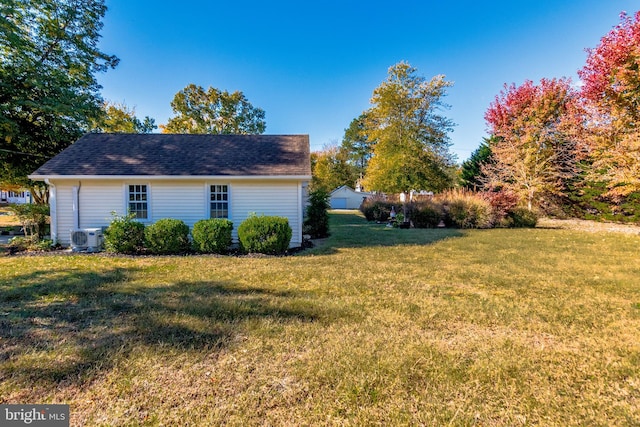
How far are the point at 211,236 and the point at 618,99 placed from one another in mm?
14703

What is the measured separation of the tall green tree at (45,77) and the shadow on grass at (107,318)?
1037cm

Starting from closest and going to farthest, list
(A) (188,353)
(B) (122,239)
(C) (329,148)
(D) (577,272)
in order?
(A) (188,353) < (D) (577,272) < (B) (122,239) < (C) (329,148)

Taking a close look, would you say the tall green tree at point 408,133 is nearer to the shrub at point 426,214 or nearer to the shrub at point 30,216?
the shrub at point 426,214

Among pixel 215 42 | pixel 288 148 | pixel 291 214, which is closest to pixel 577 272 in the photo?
pixel 291 214

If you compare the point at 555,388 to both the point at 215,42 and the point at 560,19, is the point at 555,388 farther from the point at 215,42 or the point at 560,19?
the point at 215,42

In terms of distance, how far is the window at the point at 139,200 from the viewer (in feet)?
29.5

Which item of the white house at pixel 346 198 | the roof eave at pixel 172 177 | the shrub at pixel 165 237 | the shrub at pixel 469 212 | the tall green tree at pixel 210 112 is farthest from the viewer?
the white house at pixel 346 198

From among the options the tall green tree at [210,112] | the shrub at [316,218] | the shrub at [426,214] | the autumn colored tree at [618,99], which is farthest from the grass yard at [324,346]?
the tall green tree at [210,112]

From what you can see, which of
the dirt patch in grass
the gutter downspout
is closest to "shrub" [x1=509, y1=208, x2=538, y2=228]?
the dirt patch in grass

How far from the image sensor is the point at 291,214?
9258 mm

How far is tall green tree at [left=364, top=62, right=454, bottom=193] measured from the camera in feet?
58.2

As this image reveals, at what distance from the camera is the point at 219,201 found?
9.16 metres

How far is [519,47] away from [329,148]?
34595 mm

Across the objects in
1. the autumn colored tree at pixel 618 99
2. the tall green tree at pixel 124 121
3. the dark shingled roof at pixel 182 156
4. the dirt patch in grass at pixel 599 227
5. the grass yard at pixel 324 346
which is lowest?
the grass yard at pixel 324 346
